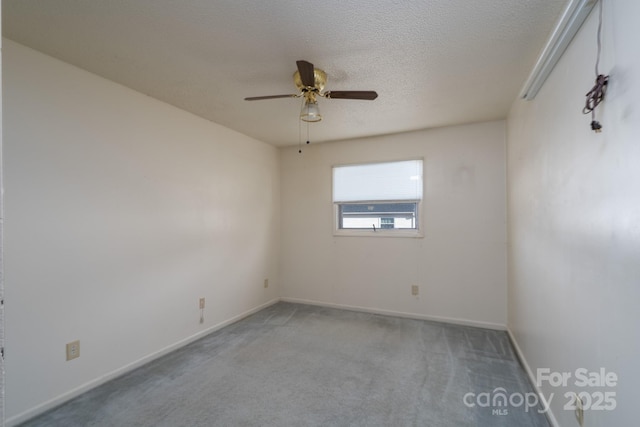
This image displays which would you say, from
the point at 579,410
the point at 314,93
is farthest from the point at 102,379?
the point at 579,410

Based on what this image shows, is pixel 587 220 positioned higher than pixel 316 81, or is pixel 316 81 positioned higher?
pixel 316 81

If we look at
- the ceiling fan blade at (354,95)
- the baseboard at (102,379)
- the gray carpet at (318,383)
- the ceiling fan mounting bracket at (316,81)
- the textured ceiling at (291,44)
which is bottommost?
the gray carpet at (318,383)

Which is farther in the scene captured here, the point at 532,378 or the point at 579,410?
the point at 532,378

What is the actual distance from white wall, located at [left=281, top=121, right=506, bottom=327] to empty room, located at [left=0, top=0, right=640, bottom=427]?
29 mm

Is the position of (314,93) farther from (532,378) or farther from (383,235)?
(532,378)

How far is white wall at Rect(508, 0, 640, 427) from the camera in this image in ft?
3.84

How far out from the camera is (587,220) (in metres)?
1.47

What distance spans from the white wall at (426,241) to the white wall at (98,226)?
4.20 feet

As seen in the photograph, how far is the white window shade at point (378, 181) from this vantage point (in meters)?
3.90

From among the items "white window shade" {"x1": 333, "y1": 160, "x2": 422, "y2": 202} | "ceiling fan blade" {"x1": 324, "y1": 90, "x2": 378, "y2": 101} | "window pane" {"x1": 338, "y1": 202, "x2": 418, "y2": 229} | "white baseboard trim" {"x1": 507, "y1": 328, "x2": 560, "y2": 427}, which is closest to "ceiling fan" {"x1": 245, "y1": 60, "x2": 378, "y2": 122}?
"ceiling fan blade" {"x1": 324, "y1": 90, "x2": 378, "y2": 101}

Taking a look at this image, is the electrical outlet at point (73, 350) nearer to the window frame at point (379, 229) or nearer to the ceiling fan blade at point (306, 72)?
the ceiling fan blade at point (306, 72)

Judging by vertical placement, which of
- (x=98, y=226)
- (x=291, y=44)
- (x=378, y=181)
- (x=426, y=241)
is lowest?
(x=426, y=241)

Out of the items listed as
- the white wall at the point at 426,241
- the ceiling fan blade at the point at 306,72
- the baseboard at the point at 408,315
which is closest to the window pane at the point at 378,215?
the white wall at the point at 426,241

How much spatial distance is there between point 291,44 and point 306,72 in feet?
0.74
